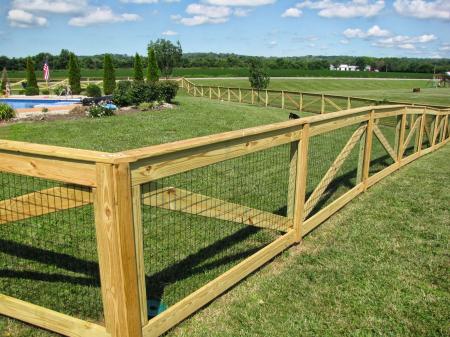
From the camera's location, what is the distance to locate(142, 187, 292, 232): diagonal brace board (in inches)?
116

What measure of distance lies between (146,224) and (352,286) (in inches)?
99.7

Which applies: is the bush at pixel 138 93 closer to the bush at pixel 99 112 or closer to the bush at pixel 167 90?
the bush at pixel 167 90

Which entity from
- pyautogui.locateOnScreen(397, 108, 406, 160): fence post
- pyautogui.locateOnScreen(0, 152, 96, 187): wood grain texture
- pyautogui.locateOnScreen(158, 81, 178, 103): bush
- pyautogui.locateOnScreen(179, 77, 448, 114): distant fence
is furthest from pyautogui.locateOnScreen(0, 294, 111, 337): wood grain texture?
pyautogui.locateOnScreen(179, 77, 448, 114): distant fence

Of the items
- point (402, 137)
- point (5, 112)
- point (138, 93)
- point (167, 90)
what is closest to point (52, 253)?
point (402, 137)

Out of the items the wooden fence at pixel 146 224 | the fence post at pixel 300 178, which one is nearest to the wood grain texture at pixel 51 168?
the wooden fence at pixel 146 224

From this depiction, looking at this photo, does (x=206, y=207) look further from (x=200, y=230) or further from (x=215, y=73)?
(x=215, y=73)

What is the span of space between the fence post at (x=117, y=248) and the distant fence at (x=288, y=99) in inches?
566

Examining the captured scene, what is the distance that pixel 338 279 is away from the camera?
390 centimetres

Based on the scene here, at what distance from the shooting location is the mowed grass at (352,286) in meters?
3.19

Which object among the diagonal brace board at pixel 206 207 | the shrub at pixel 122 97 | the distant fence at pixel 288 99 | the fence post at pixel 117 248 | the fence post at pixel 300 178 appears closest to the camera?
the fence post at pixel 117 248

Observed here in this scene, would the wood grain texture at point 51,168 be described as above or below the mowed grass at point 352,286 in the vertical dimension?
above

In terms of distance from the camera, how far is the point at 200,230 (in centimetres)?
489

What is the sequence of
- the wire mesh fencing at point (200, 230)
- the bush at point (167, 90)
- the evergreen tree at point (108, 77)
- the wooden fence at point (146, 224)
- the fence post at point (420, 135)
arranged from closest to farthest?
the wooden fence at point (146, 224), the wire mesh fencing at point (200, 230), the fence post at point (420, 135), the bush at point (167, 90), the evergreen tree at point (108, 77)

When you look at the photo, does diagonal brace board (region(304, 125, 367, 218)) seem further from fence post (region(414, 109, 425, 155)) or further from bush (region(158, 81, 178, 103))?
bush (region(158, 81, 178, 103))
